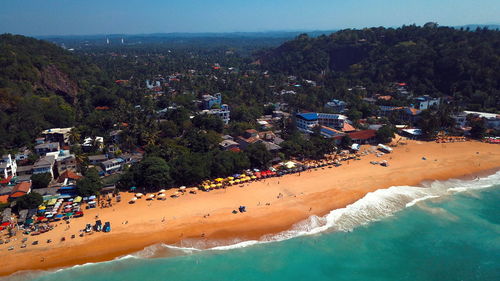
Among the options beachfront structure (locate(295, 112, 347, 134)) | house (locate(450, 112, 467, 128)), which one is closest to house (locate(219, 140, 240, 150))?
beachfront structure (locate(295, 112, 347, 134))

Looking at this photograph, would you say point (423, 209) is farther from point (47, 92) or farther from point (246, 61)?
point (246, 61)

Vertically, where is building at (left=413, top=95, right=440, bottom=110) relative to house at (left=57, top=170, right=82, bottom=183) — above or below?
above

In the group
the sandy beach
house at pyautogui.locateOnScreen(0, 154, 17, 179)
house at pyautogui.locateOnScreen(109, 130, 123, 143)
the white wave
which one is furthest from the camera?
house at pyautogui.locateOnScreen(109, 130, 123, 143)

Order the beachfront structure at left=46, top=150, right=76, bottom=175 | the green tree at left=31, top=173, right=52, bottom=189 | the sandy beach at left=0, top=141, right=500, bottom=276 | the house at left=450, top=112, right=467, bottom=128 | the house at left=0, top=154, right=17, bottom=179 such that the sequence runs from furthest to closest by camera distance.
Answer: the house at left=450, top=112, right=467, bottom=128
the beachfront structure at left=46, top=150, right=76, bottom=175
the house at left=0, top=154, right=17, bottom=179
the green tree at left=31, top=173, right=52, bottom=189
the sandy beach at left=0, top=141, right=500, bottom=276

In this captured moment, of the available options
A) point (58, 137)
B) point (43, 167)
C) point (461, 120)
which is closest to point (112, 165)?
point (43, 167)

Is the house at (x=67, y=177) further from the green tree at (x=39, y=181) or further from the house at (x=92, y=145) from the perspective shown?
the house at (x=92, y=145)

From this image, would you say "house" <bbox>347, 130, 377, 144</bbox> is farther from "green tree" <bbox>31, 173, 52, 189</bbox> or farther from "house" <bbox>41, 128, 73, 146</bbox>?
"house" <bbox>41, 128, 73, 146</bbox>

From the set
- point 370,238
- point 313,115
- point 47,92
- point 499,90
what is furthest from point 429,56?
Result: point 47,92
